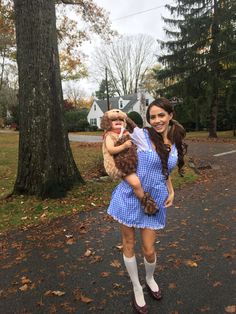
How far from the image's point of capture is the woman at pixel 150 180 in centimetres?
320

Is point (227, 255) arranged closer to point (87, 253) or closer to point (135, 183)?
point (87, 253)

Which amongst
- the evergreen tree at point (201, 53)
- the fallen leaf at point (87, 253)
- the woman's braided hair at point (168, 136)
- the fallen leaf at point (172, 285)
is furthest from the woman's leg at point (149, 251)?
the evergreen tree at point (201, 53)

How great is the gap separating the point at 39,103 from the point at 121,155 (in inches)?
188

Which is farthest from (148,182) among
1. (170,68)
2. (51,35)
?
(170,68)

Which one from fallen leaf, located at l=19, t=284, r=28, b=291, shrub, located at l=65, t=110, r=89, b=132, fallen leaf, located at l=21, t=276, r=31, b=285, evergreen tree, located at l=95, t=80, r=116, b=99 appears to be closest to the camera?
fallen leaf, located at l=19, t=284, r=28, b=291

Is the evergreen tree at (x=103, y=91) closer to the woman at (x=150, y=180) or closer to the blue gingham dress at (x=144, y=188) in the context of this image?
the woman at (x=150, y=180)

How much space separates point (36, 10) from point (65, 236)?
480 centimetres

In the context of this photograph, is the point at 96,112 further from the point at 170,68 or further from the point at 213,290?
the point at 213,290

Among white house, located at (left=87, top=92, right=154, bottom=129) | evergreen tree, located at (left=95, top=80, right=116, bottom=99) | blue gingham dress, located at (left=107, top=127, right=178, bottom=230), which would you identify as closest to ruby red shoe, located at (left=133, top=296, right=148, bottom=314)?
blue gingham dress, located at (left=107, top=127, right=178, bottom=230)

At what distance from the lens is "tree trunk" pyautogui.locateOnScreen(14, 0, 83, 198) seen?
741cm

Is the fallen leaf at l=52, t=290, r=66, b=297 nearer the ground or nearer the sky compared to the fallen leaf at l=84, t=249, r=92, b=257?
nearer the ground

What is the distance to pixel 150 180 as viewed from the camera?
3.23m

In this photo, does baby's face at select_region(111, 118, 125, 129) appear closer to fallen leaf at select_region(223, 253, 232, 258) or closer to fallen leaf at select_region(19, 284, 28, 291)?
fallen leaf at select_region(19, 284, 28, 291)

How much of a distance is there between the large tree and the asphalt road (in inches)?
54.9
